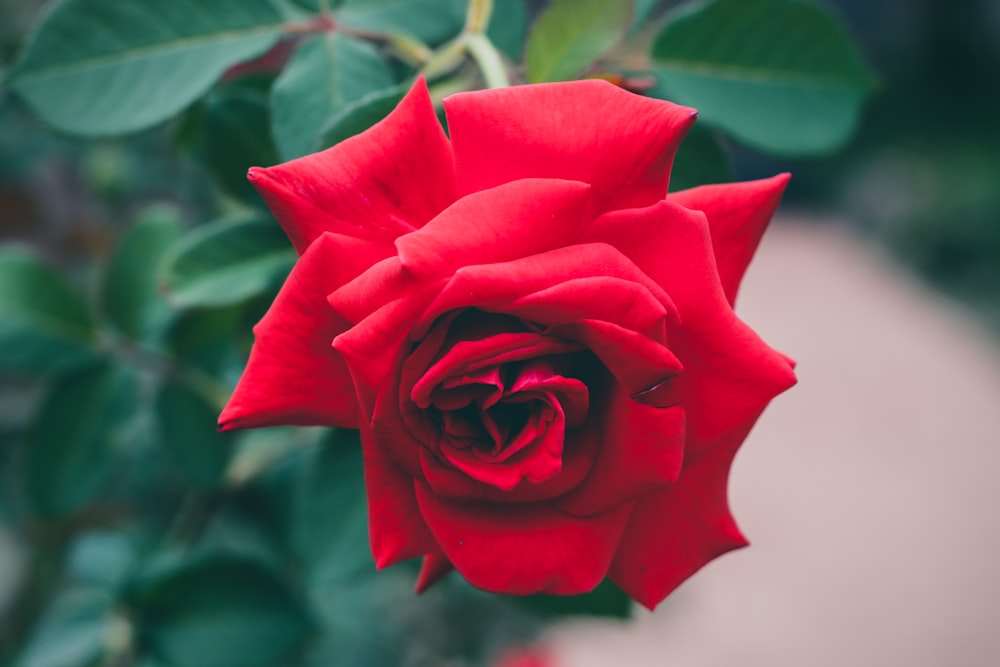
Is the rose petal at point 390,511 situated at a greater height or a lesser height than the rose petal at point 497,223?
lesser

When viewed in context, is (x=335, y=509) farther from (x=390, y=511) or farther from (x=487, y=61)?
(x=487, y=61)

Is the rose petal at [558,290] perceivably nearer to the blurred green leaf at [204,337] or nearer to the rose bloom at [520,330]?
the rose bloom at [520,330]

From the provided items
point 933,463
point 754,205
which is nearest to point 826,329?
point 933,463

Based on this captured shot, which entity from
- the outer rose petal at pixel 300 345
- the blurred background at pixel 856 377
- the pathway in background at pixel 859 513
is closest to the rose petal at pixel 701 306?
the outer rose petal at pixel 300 345

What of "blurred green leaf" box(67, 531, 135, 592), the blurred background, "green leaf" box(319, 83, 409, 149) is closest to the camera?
"green leaf" box(319, 83, 409, 149)

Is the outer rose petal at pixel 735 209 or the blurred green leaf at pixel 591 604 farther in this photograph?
the blurred green leaf at pixel 591 604

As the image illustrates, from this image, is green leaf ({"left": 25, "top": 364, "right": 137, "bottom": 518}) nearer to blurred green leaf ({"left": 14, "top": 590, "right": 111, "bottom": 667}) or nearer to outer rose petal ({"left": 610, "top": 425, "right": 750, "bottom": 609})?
blurred green leaf ({"left": 14, "top": 590, "right": 111, "bottom": 667})

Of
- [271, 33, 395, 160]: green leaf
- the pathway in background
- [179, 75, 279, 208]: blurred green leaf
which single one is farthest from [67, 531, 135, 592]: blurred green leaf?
the pathway in background
